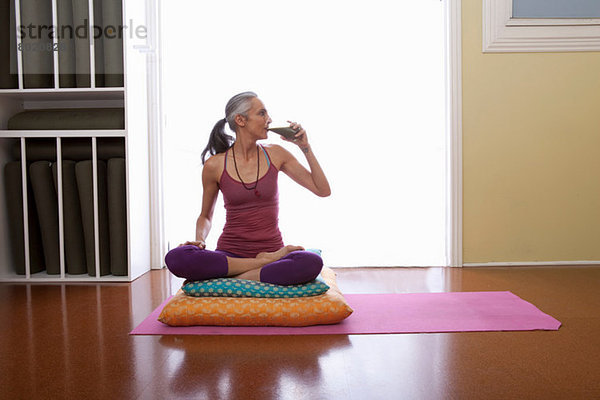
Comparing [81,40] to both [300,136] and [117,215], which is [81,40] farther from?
[300,136]

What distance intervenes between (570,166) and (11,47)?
3.42 m

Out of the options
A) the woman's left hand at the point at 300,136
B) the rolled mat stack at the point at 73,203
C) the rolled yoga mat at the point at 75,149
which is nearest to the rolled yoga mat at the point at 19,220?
the rolled mat stack at the point at 73,203

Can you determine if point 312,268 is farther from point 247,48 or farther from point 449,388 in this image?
point 247,48

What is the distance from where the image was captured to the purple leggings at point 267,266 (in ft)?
7.39

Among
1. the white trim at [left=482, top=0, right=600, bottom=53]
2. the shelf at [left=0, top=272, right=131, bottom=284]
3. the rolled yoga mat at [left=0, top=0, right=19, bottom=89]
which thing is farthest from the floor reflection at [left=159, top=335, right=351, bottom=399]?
the white trim at [left=482, top=0, right=600, bottom=53]

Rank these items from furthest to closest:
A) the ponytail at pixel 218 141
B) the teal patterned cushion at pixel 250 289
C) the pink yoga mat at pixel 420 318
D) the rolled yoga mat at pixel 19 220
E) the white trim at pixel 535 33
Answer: the white trim at pixel 535 33, the rolled yoga mat at pixel 19 220, the ponytail at pixel 218 141, the teal patterned cushion at pixel 250 289, the pink yoga mat at pixel 420 318

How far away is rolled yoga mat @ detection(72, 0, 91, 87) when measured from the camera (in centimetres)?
307

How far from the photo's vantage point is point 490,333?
2066 millimetres

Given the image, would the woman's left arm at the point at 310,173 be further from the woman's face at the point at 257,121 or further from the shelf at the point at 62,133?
the shelf at the point at 62,133

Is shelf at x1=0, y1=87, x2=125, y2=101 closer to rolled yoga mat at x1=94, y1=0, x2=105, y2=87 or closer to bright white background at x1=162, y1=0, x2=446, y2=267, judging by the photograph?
rolled yoga mat at x1=94, y1=0, x2=105, y2=87

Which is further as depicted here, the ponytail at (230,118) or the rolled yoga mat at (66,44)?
the rolled yoga mat at (66,44)

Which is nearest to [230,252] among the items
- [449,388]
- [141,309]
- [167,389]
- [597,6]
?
[141,309]

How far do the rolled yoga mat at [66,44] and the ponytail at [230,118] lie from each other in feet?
3.42

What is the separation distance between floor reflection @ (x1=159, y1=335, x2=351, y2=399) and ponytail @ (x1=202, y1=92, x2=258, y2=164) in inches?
39.5
